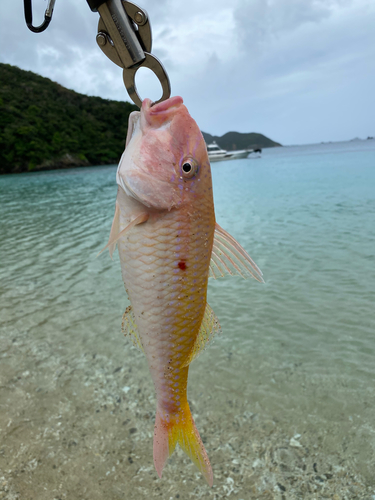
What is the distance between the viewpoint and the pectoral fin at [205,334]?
71.3 inches

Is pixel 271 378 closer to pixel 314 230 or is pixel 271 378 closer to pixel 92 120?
pixel 314 230

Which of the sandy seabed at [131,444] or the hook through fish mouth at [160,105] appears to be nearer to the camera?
the hook through fish mouth at [160,105]

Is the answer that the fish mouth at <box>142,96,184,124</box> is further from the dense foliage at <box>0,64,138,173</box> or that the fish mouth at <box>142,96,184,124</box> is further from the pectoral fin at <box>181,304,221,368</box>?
the dense foliage at <box>0,64,138,173</box>

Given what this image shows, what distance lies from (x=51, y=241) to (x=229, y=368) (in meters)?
9.98

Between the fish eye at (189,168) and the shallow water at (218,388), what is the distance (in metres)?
3.15

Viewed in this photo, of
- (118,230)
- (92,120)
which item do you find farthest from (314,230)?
(92,120)

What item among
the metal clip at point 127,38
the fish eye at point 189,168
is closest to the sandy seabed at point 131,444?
the fish eye at point 189,168

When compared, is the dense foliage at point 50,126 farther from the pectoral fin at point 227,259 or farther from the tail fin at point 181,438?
the tail fin at point 181,438

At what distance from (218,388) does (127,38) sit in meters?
4.30

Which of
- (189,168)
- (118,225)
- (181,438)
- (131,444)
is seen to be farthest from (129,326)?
(131,444)

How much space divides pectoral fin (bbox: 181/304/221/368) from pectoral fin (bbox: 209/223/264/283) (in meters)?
0.22

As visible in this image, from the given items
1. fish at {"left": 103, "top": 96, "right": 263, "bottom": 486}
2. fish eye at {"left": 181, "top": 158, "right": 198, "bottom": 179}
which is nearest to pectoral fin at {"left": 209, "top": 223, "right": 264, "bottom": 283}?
fish at {"left": 103, "top": 96, "right": 263, "bottom": 486}

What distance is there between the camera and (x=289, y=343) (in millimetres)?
5707

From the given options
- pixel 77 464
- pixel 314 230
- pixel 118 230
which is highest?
pixel 118 230
